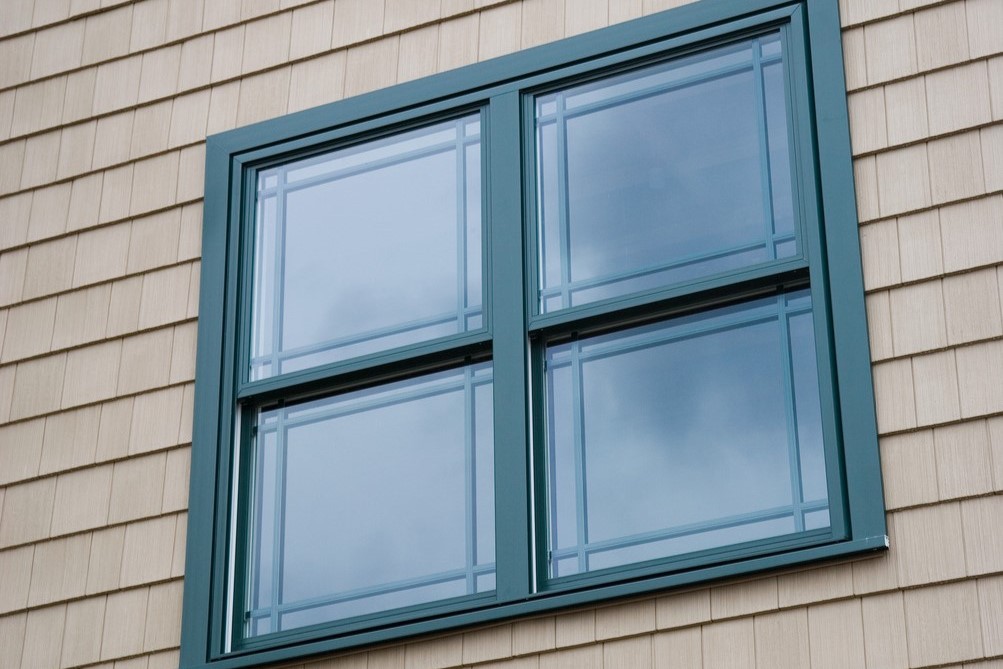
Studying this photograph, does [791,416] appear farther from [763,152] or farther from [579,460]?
[763,152]

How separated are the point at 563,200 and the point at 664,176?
35 centimetres

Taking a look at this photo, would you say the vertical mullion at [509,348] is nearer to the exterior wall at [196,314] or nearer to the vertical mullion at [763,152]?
the exterior wall at [196,314]

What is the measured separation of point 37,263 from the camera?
6.39 m

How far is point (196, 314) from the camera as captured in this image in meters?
5.96

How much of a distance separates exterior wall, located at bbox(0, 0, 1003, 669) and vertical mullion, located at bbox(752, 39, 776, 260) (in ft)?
0.99

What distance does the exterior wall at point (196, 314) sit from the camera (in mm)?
4594

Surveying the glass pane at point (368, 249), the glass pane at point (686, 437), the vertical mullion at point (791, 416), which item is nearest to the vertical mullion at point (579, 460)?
the glass pane at point (686, 437)

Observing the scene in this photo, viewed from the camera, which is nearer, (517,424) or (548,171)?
(517,424)

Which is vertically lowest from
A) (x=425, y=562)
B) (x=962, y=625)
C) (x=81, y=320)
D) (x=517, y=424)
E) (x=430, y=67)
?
(x=962, y=625)

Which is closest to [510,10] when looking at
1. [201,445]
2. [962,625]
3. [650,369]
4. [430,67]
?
[430,67]

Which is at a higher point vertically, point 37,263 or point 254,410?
point 37,263

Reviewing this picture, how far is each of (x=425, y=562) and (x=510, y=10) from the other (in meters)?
2.01

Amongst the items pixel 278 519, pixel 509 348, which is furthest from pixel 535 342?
pixel 278 519

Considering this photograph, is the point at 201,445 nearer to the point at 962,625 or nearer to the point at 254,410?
the point at 254,410
